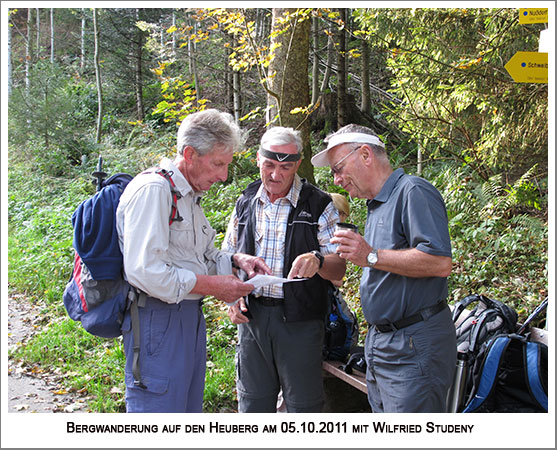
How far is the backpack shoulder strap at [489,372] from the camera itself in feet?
9.04

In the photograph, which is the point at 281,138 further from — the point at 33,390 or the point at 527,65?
the point at 33,390

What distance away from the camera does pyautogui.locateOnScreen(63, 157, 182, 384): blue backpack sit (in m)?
2.40

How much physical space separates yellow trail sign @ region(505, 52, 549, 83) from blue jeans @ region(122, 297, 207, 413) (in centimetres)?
223

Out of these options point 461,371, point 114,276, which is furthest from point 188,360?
point 461,371

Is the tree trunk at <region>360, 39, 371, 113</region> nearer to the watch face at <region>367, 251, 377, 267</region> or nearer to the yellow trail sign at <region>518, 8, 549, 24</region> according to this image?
the yellow trail sign at <region>518, 8, 549, 24</region>

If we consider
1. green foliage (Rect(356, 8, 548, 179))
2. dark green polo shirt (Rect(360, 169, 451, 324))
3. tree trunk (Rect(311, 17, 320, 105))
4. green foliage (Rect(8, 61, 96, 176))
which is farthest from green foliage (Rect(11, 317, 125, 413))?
green foliage (Rect(8, 61, 96, 176))

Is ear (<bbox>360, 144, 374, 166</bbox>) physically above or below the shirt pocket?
above

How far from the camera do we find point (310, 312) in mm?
3047

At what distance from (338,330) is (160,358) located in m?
1.55

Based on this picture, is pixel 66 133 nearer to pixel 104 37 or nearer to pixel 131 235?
pixel 104 37

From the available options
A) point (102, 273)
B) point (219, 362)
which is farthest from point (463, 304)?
point (219, 362)

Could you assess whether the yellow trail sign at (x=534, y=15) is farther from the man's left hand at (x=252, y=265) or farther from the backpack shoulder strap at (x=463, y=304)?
the man's left hand at (x=252, y=265)

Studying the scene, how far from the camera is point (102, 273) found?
2.41 m

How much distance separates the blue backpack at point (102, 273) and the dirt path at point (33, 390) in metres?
2.51
